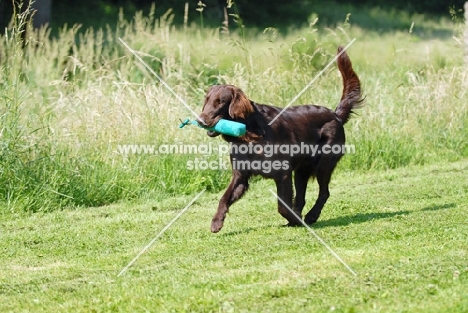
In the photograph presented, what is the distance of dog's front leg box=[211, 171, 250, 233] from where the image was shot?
7.38 metres

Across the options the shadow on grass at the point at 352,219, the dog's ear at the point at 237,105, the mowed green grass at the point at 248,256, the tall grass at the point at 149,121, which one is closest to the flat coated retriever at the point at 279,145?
the dog's ear at the point at 237,105

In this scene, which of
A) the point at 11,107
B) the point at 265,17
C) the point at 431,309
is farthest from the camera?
the point at 265,17

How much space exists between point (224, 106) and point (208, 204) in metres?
1.96

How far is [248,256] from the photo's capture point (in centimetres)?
646

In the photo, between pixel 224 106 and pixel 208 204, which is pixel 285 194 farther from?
pixel 208 204

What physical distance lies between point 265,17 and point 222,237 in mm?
27333

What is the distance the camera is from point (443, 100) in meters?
11.7

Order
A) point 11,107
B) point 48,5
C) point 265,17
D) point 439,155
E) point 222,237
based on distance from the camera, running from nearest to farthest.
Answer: point 222,237, point 11,107, point 439,155, point 48,5, point 265,17

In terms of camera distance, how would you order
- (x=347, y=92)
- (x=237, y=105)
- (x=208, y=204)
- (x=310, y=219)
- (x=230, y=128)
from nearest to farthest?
(x=230, y=128)
(x=237, y=105)
(x=310, y=219)
(x=347, y=92)
(x=208, y=204)

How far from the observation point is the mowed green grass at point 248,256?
17.2ft

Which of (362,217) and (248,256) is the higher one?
(248,256)

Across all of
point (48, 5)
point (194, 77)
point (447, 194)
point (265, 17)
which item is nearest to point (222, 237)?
point (447, 194)

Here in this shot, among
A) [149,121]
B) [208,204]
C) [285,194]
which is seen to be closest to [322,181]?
[285,194]

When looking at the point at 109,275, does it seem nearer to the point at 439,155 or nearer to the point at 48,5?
the point at 439,155
